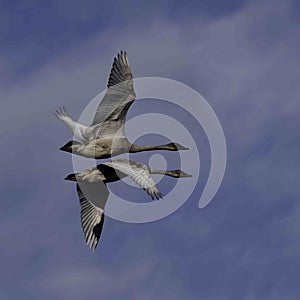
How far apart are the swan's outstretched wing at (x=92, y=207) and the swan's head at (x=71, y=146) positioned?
9.67ft

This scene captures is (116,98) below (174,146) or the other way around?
below

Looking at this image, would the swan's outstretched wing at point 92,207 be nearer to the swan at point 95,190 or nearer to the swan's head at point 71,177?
the swan at point 95,190

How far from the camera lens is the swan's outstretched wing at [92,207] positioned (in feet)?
205

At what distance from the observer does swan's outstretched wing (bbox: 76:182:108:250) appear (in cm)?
6256

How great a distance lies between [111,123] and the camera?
60.5 metres

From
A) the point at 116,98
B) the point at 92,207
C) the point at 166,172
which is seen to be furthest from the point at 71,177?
the point at 166,172

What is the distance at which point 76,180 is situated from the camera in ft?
203

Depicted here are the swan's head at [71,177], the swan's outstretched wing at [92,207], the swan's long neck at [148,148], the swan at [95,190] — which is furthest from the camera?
the swan's outstretched wing at [92,207]

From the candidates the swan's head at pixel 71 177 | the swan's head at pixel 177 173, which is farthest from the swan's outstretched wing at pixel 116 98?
the swan's head at pixel 177 173

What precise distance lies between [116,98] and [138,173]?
239 inches

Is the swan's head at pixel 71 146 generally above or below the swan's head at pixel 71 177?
above

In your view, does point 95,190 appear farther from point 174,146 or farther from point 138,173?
point 138,173

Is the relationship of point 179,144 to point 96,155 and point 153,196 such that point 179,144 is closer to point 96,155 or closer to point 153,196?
point 96,155

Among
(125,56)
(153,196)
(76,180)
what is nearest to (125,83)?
Result: (125,56)
